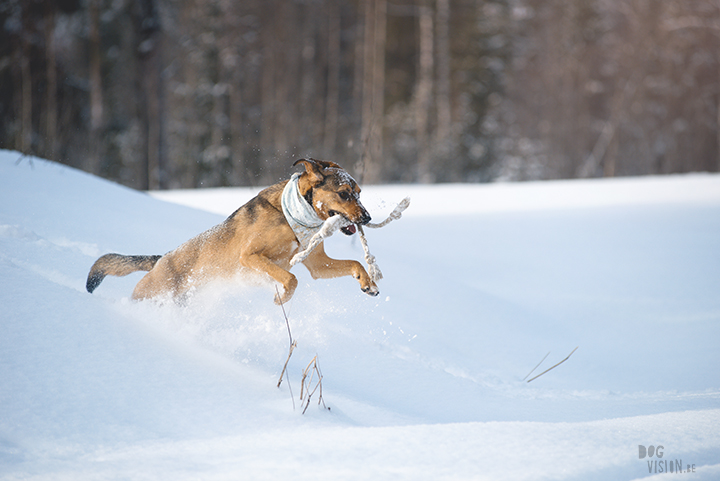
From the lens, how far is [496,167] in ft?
64.8

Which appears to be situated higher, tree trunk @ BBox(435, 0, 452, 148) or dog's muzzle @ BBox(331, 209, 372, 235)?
tree trunk @ BBox(435, 0, 452, 148)

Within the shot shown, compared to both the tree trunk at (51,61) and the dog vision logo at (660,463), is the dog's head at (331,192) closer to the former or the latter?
the dog vision logo at (660,463)

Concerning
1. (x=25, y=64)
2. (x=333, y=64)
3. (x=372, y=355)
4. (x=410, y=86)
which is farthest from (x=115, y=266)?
(x=333, y=64)

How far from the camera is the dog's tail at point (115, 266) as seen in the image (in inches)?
140

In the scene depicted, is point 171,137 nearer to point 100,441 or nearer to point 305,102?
point 305,102

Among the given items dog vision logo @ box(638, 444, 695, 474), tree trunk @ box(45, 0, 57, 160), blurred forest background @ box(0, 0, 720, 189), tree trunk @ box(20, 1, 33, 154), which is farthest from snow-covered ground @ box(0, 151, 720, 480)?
tree trunk @ box(20, 1, 33, 154)

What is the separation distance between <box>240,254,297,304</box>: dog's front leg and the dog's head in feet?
1.41

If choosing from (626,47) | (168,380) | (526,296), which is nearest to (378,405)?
(168,380)

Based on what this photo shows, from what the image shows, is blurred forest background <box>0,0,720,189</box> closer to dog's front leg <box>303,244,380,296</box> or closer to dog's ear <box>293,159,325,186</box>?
dog's front leg <box>303,244,380,296</box>

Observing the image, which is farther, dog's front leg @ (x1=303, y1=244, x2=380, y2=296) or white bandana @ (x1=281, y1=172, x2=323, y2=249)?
dog's front leg @ (x1=303, y1=244, x2=380, y2=296)

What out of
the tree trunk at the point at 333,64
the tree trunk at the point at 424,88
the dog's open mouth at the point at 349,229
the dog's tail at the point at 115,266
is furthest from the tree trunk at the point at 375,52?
the dog's open mouth at the point at 349,229

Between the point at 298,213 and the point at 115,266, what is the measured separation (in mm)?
1486

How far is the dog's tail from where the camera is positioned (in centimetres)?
355

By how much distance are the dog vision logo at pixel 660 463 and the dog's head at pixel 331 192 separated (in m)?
1.78
